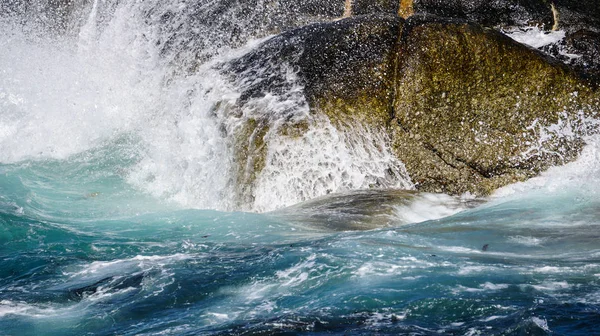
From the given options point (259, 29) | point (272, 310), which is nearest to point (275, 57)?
point (259, 29)

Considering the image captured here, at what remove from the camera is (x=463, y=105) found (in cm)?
804

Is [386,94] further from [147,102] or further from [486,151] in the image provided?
[147,102]

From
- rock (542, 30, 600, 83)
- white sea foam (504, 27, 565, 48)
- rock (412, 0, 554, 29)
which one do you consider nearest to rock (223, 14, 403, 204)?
rock (412, 0, 554, 29)

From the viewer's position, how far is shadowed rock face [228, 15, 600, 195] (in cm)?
800

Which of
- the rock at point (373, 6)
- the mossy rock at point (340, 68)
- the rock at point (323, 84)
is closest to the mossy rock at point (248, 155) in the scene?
the rock at point (323, 84)

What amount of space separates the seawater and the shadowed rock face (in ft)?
0.80

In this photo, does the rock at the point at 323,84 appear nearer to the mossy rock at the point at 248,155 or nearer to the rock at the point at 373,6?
the mossy rock at the point at 248,155

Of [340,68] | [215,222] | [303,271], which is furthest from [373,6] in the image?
[303,271]

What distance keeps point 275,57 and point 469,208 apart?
3030 millimetres

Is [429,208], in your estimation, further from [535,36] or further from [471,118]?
[535,36]

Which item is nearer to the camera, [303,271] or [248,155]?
[303,271]

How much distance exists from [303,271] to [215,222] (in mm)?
2157

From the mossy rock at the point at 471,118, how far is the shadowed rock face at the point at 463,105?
12 mm

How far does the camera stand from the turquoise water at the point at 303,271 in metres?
4.22
